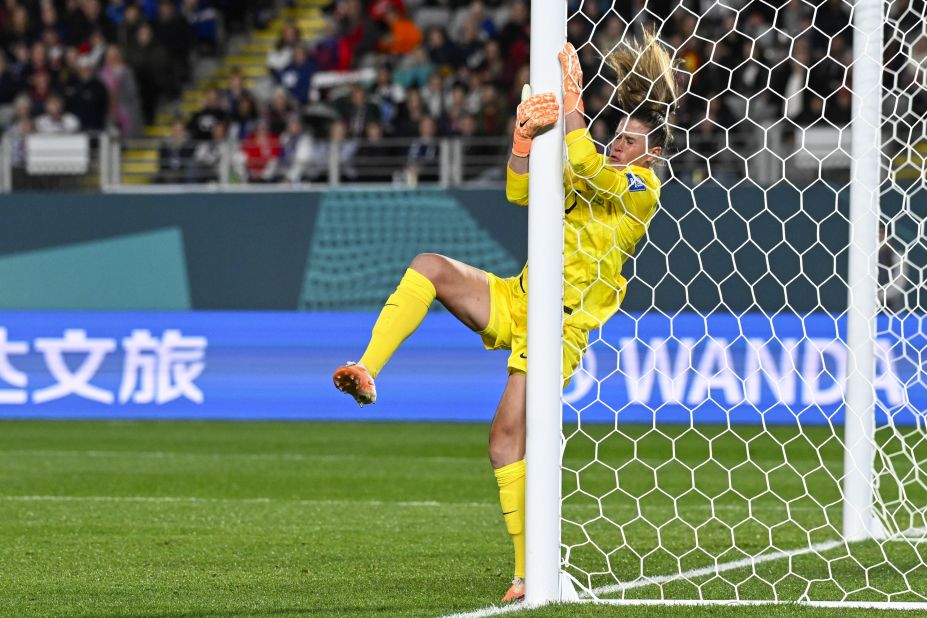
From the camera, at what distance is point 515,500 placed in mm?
4703

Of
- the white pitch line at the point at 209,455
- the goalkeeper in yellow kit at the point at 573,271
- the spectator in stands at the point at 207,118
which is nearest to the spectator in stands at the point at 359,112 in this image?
the spectator in stands at the point at 207,118

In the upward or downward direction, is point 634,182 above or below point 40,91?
below

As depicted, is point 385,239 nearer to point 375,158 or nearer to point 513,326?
point 375,158

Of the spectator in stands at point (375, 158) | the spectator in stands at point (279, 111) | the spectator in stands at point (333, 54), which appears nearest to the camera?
the spectator in stands at point (375, 158)

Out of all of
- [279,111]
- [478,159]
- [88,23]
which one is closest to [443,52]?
[279,111]

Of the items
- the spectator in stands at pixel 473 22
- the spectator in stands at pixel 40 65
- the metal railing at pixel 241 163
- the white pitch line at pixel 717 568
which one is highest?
the spectator in stands at pixel 473 22

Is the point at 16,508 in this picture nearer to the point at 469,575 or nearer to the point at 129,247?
the point at 469,575

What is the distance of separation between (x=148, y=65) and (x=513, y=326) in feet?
41.8

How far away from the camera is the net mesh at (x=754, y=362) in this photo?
5.60 meters

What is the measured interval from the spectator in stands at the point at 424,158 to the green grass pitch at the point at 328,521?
351cm

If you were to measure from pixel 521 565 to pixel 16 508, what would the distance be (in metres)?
3.32

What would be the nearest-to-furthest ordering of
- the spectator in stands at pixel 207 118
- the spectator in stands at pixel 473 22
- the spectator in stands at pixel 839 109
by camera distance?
1. the spectator in stands at pixel 839 109
2. the spectator in stands at pixel 207 118
3. the spectator in stands at pixel 473 22

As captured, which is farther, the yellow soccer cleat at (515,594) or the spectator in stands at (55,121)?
the spectator in stands at (55,121)

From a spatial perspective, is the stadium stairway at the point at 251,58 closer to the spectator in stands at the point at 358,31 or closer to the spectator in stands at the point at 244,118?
the spectator in stands at the point at 358,31
